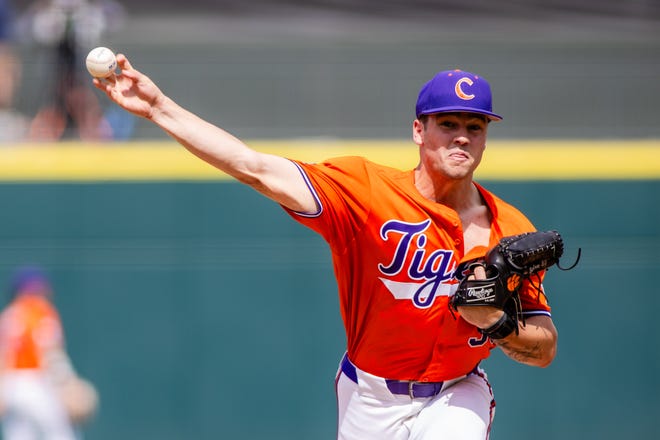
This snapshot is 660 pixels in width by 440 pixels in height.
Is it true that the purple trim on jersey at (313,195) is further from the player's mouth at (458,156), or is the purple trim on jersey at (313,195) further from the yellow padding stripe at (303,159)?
the yellow padding stripe at (303,159)

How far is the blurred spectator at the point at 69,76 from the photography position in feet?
32.5

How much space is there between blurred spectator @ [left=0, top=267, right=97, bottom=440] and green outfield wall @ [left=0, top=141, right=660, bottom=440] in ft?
1.44

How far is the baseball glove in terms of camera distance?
12.8ft

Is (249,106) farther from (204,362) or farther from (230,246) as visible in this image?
(204,362)

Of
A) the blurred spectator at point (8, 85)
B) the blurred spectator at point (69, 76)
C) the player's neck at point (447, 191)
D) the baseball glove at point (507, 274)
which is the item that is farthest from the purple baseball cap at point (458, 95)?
the blurred spectator at point (8, 85)

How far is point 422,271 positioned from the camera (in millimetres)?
4145

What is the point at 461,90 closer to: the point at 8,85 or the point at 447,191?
the point at 447,191

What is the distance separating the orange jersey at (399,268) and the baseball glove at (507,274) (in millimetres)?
154

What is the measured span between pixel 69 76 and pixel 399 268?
269 inches

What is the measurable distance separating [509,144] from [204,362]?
3.37m

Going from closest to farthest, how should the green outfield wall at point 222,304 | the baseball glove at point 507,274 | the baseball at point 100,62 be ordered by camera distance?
the baseball at point 100,62
the baseball glove at point 507,274
the green outfield wall at point 222,304

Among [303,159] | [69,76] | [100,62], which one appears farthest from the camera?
[69,76]

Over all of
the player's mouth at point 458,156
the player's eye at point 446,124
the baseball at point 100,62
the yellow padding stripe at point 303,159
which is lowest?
the yellow padding stripe at point 303,159

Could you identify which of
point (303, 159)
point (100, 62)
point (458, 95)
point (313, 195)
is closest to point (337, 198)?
point (313, 195)
